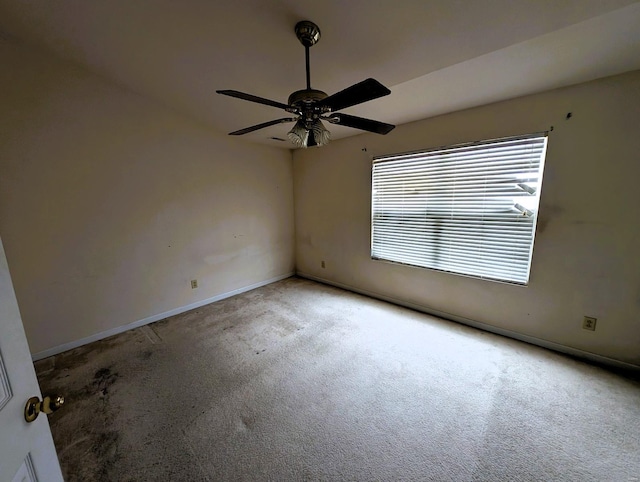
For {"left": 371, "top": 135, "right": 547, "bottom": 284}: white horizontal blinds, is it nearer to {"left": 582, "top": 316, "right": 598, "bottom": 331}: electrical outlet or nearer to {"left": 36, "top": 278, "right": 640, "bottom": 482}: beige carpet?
{"left": 582, "top": 316, "right": 598, "bottom": 331}: electrical outlet

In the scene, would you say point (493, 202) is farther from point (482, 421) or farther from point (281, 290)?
point (281, 290)

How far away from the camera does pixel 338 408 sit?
1708mm

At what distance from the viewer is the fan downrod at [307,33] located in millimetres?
1506

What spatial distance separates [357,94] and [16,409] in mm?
1619

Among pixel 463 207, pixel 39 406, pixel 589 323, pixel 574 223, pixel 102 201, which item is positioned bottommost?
pixel 589 323

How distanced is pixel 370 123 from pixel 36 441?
2014 millimetres

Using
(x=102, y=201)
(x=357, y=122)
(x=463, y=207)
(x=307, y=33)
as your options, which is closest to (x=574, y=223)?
(x=463, y=207)

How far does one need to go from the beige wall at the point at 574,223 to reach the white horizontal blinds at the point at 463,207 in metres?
0.10

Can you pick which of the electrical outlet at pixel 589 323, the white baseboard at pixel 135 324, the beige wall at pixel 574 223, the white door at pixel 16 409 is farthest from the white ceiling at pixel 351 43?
the white baseboard at pixel 135 324

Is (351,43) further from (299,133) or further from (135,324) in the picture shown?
(135,324)

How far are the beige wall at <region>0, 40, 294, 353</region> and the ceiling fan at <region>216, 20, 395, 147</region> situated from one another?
75.6 inches

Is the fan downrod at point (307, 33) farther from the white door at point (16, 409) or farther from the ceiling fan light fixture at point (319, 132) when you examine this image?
the white door at point (16, 409)

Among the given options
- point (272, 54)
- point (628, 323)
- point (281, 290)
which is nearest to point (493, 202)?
point (628, 323)

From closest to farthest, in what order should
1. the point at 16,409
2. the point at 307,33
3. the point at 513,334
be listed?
the point at 16,409 → the point at 307,33 → the point at 513,334
